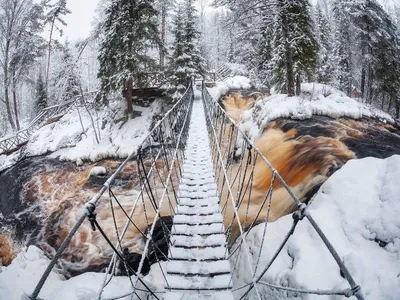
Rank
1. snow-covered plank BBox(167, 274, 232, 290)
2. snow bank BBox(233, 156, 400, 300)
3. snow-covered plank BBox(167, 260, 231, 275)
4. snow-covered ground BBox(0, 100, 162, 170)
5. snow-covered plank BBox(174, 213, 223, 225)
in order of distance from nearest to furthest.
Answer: snow bank BBox(233, 156, 400, 300)
snow-covered plank BBox(167, 274, 232, 290)
snow-covered plank BBox(167, 260, 231, 275)
snow-covered plank BBox(174, 213, 223, 225)
snow-covered ground BBox(0, 100, 162, 170)

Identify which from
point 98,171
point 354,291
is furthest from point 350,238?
point 98,171

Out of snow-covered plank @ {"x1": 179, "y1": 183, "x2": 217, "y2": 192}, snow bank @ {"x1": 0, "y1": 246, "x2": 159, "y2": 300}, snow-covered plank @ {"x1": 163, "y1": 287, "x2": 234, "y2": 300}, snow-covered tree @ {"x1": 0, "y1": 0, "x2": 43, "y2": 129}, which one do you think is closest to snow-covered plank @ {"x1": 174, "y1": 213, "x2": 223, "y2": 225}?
snow-covered plank @ {"x1": 179, "y1": 183, "x2": 217, "y2": 192}

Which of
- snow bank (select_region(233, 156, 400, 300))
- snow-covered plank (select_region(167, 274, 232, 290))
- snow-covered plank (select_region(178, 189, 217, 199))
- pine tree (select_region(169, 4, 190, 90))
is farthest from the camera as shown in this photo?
pine tree (select_region(169, 4, 190, 90))

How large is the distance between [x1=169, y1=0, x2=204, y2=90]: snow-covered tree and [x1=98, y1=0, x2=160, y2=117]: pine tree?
1488mm

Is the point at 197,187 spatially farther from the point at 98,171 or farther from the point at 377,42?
the point at 377,42

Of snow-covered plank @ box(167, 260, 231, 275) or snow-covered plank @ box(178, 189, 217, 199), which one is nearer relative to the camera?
snow-covered plank @ box(167, 260, 231, 275)

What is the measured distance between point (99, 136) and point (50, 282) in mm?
8392

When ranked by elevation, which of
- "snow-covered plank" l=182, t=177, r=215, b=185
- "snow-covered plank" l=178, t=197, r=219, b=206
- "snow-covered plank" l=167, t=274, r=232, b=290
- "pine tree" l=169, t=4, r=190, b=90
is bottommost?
"snow-covered plank" l=167, t=274, r=232, b=290

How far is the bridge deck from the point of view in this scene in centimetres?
281

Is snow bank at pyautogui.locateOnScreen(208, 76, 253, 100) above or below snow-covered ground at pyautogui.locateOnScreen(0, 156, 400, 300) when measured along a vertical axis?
above

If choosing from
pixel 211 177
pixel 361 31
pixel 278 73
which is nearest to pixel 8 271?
pixel 211 177

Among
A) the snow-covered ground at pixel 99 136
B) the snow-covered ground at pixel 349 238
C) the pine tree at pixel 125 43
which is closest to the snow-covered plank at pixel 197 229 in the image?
the snow-covered ground at pixel 349 238

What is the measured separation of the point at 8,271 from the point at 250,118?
9277mm

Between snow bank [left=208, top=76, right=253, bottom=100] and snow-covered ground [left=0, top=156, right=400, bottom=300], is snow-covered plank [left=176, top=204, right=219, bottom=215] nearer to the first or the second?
snow-covered ground [left=0, top=156, right=400, bottom=300]
